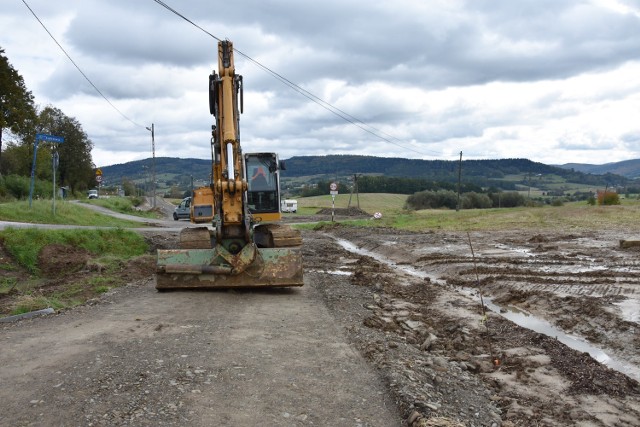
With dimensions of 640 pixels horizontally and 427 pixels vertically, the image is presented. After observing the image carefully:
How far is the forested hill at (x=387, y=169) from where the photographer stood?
521ft

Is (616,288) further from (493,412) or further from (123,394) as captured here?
(123,394)

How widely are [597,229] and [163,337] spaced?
2815cm

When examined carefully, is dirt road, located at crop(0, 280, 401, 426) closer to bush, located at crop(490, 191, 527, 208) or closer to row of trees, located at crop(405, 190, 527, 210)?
row of trees, located at crop(405, 190, 527, 210)

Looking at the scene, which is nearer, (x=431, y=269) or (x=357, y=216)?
(x=431, y=269)

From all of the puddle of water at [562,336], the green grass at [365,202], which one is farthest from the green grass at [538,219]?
the green grass at [365,202]

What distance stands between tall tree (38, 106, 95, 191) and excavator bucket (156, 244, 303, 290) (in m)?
59.4

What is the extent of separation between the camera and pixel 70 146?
67.9 m

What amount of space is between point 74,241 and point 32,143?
4798 cm

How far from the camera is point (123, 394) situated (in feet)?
20.4

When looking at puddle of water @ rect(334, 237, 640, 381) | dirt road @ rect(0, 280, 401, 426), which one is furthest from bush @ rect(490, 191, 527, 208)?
dirt road @ rect(0, 280, 401, 426)

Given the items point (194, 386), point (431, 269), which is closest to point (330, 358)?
point (194, 386)

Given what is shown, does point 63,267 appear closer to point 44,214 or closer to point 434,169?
point 44,214

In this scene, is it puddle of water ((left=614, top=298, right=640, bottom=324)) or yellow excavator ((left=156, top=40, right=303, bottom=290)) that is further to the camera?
yellow excavator ((left=156, top=40, right=303, bottom=290))

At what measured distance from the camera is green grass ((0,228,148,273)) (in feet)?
57.6
